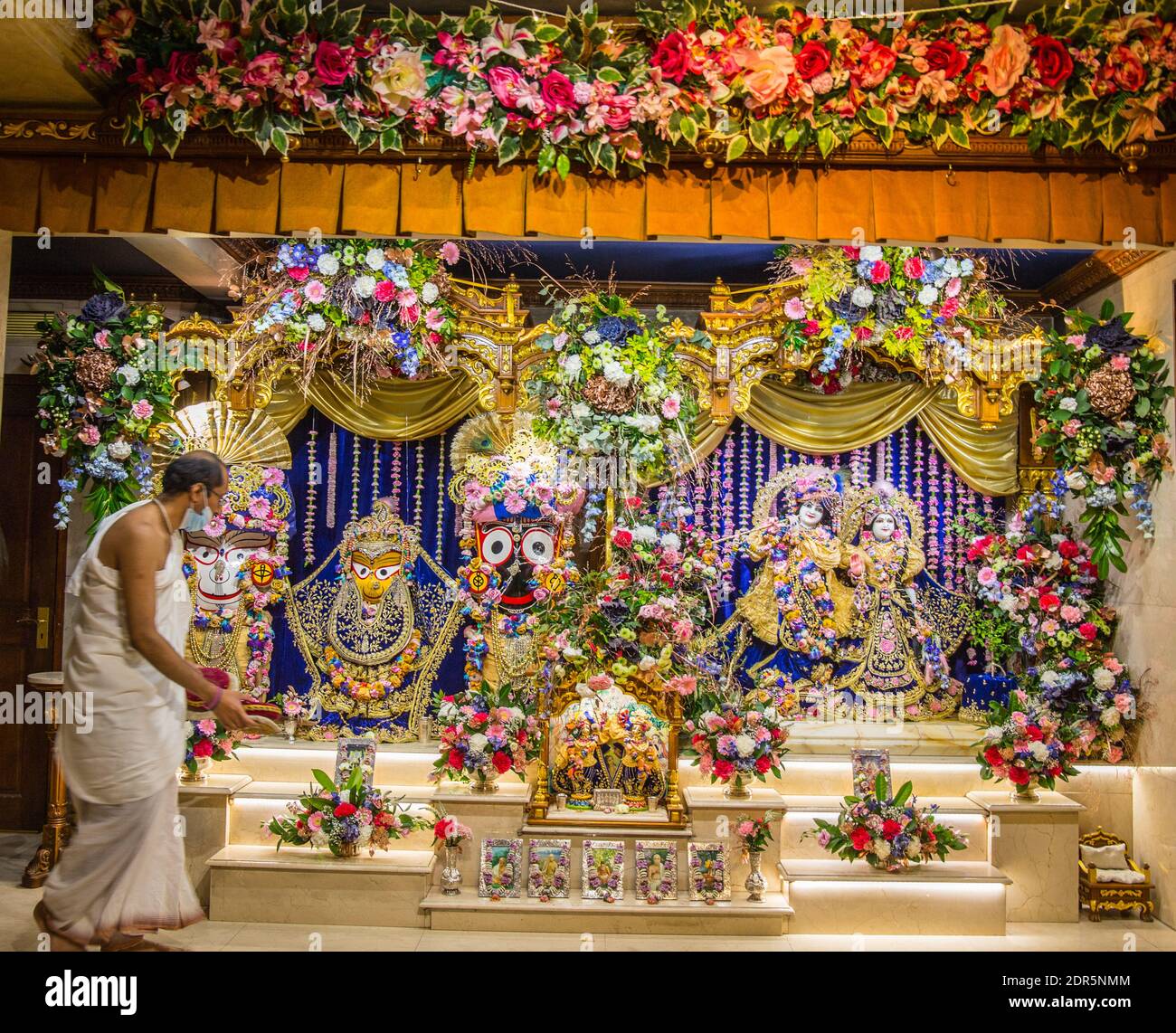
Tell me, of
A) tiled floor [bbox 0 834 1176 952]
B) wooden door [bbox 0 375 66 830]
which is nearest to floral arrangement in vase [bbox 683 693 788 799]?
tiled floor [bbox 0 834 1176 952]

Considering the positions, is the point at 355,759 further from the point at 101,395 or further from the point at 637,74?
the point at 637,74

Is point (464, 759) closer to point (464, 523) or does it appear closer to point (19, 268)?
point (464, 523)

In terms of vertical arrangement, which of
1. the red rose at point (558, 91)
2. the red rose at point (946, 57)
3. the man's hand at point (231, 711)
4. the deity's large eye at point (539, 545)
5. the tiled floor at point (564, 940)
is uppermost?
the red rose at point (946, 57)

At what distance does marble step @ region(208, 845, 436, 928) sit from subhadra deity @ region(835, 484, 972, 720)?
9.96 feet

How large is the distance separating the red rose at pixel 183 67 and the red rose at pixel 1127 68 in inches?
148

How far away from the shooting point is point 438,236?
4660 mm

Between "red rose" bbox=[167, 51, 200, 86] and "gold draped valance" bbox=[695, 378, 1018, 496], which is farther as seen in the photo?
"gold draped valance" bbox=[695, 378, 1018, 496]

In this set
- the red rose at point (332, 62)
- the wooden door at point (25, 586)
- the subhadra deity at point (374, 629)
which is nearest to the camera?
the red rose at point (332, 62)

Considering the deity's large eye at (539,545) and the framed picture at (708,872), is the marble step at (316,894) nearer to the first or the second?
the framed picture at (708,872)

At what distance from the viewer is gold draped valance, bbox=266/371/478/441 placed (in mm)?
6645

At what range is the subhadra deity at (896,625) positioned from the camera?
6.72m

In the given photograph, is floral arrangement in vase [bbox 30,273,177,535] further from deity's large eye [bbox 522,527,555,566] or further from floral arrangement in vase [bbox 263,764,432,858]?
deity's large eye [bbox 522,527,555,566]

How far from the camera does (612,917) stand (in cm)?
530

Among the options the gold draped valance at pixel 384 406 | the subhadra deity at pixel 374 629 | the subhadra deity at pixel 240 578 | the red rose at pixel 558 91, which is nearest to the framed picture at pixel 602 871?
the subhadra deity at pixel 374 629
